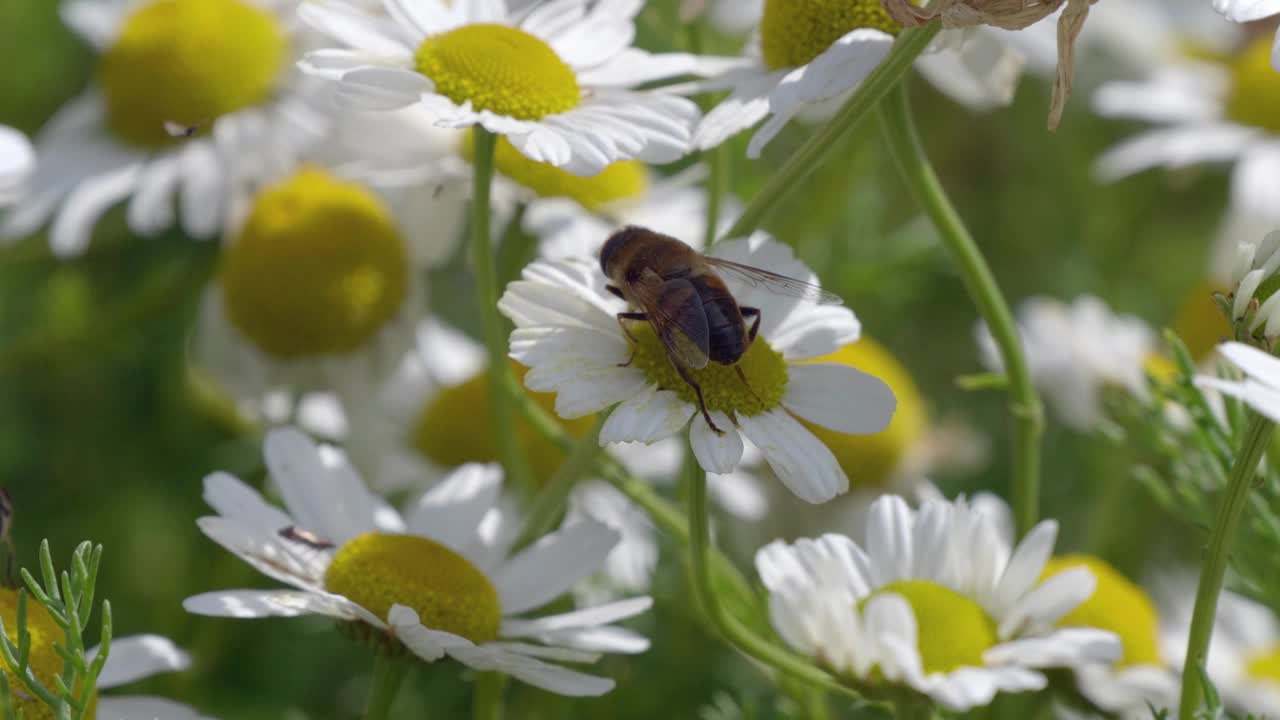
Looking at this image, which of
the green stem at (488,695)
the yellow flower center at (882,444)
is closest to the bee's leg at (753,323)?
the green stem at (488,695)

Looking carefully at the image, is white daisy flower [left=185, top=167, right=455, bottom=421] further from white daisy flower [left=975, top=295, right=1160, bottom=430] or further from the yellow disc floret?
white daisy flower [left=975, top=295, right=1160, bottom=430]

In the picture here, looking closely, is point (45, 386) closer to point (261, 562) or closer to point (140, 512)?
point (140, 512)

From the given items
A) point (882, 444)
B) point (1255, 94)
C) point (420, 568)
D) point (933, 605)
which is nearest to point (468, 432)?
point (882, 444)

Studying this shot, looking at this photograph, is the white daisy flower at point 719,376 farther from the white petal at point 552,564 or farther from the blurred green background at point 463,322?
the blurred green background at point 463,322

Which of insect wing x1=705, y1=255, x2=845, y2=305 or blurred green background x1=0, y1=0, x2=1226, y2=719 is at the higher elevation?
insect wing x1=705, y1=255, x2=845, y2=305

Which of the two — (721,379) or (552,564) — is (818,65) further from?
(552,564)

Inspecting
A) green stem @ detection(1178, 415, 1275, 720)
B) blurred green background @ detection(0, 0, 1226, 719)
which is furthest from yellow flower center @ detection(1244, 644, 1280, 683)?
green stem @ detection(1178, 415, 1275, 720)

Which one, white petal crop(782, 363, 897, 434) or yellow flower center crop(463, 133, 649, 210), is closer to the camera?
white petal crop(782, 363, 897, 434)

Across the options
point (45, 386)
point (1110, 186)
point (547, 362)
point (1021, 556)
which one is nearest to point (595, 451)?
point (547, 362)
